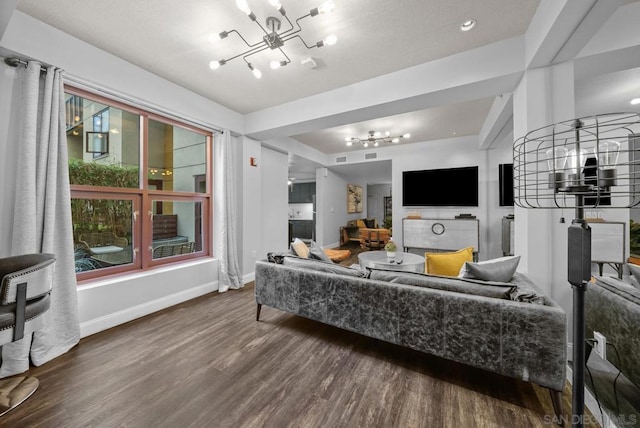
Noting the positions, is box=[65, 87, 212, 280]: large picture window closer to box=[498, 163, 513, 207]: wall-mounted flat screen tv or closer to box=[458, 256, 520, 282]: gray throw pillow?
box=[458, 256, 520, 282]: gray throw pillow

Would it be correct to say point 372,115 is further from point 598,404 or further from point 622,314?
point 598,404

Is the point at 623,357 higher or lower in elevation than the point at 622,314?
lower

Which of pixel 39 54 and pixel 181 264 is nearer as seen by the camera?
pixel 39 54

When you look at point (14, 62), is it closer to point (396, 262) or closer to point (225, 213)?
point (225, 213)

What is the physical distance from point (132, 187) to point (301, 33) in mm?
2457

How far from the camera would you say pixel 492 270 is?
198cm

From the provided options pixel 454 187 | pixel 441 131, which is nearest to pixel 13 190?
pixel 441 131

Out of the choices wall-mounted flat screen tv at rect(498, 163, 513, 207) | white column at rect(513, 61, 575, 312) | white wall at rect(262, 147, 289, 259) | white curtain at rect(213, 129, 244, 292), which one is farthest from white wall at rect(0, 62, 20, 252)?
wall-mounted flat screen tv at rect(498, 163, 513, 207)

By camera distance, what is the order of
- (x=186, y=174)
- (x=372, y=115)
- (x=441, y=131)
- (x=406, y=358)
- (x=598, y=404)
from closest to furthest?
(x=598, y=404)
(x=406, y=358)
(x=372, y=115)
(x=186, y=174)
(x=441, y=131)

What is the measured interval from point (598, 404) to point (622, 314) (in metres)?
0.54

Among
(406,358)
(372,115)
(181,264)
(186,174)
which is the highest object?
(372,115)

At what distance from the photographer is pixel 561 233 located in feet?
6.82

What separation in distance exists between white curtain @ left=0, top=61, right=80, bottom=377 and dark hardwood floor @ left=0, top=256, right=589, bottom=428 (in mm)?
186

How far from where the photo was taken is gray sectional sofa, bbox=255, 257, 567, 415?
150 centimetres
